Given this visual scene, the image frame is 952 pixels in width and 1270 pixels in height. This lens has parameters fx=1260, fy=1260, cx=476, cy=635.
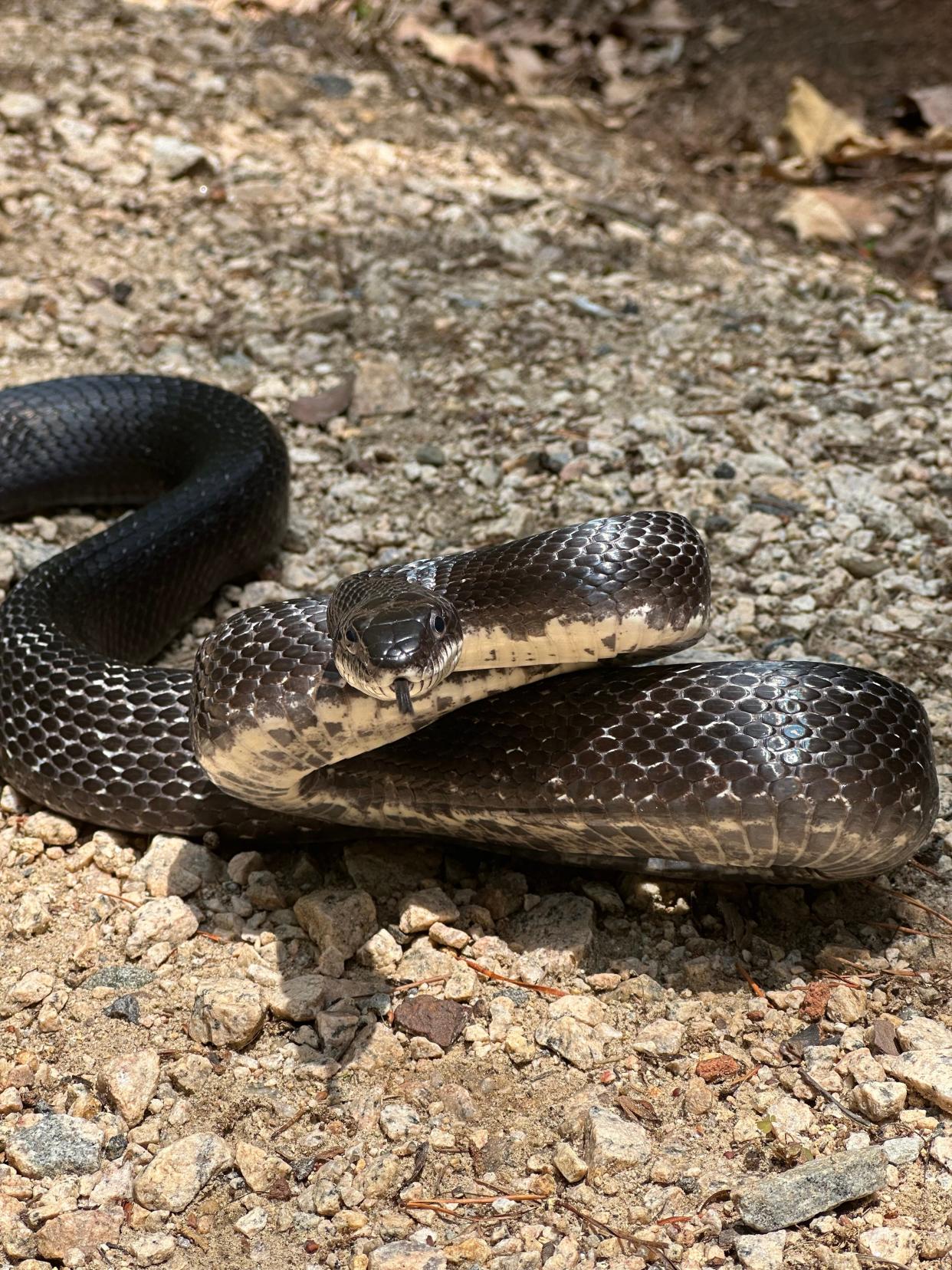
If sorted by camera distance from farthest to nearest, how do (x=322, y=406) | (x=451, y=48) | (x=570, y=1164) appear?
(x=451, y=48), (x=322, y=406), (x=570, y=1164)

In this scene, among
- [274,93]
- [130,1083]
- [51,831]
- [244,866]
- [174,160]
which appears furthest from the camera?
[274,93]

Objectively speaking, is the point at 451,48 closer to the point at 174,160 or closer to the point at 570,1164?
the point at 174,160

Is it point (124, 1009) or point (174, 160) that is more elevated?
point (174, 160)

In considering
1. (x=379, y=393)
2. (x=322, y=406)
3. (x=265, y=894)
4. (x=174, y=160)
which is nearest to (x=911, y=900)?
(x=265, y=894)

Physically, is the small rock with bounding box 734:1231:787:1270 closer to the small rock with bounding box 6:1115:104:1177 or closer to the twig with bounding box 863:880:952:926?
the twig with bounding box 863:880:952:926

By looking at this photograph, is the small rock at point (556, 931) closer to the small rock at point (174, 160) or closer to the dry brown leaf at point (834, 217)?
the dry brown leaf at point (834, 217)

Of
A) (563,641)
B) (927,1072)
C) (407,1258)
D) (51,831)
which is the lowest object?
(51,831)

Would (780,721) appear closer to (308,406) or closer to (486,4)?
(308,406)
